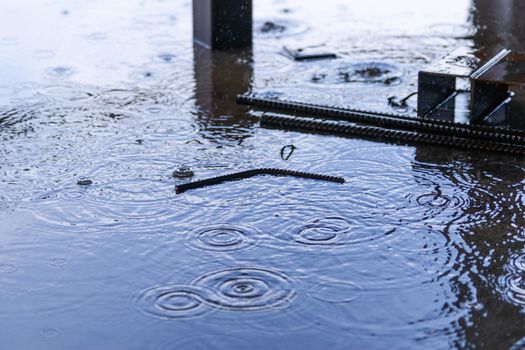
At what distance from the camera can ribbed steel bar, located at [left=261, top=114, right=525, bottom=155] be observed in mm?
5398

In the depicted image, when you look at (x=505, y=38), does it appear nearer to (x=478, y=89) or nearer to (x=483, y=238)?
(x=478, y=89)

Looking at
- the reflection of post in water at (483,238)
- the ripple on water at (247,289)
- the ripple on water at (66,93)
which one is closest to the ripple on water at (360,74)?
the reflection of post in water at (483,238)

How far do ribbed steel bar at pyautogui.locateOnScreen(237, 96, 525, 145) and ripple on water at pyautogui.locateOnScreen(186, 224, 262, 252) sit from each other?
1.67 metres

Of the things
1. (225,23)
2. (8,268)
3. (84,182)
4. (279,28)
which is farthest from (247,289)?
(279,28)

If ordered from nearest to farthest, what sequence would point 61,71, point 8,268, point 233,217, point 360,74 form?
point 8,268 < point 233,217 < point 360,74 < point 61,71

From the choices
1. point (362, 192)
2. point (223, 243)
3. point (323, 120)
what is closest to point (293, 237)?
point (223, 243)

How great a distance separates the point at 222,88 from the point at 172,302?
10.3 ft

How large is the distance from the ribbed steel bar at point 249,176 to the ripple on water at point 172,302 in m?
1.08

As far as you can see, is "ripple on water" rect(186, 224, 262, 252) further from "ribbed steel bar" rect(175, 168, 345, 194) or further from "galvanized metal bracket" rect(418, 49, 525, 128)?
"galvanized metal bracket" rect(418, 49, 525, 128)

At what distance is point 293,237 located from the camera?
433cm

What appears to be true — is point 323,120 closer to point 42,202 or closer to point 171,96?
point 171,96

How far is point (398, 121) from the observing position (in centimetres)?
577

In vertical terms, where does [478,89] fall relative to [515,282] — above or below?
above

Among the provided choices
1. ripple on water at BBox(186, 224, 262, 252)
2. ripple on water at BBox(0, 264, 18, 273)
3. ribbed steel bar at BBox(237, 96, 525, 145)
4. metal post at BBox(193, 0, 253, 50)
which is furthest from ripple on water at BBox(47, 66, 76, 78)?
ripple on water at BBox(0, 264, 18, 273)
